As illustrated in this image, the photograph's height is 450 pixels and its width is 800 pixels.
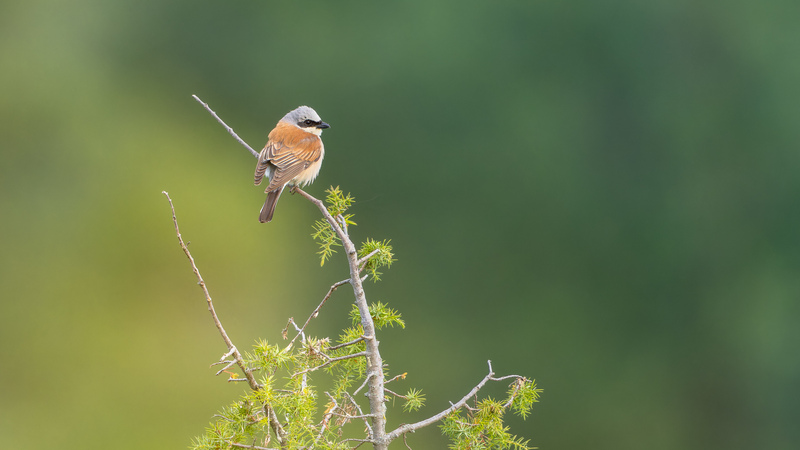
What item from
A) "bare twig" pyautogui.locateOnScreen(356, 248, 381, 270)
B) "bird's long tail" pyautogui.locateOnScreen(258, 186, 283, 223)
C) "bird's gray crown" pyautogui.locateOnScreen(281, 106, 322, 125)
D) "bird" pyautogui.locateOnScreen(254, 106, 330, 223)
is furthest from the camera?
"bird's gray crown" pyautogui.locateOnScreen(281, 106, 322, 125)

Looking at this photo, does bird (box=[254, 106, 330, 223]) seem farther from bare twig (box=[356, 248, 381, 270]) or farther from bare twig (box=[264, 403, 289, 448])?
bare twig (box=[264, 403, 289, 448])

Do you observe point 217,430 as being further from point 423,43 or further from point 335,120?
point 423,43

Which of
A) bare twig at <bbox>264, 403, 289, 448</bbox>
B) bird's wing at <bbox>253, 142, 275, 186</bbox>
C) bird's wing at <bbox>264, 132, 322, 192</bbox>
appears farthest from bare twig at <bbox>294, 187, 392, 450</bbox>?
bird's wing at <bbox>253, 142, 275, 186</bbox>

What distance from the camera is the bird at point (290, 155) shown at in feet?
7.14

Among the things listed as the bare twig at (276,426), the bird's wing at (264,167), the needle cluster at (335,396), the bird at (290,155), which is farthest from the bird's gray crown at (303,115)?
the bare twig at (276,426)

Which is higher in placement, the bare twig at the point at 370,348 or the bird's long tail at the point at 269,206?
the bird's long tail at the point at 269,206

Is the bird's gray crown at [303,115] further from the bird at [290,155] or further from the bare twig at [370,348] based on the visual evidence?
the bare twig at [370,348]

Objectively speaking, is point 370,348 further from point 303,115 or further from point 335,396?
point 303,115

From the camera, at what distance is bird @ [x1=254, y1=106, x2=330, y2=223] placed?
2.18m

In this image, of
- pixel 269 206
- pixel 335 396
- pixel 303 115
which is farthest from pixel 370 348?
pixel 303 115

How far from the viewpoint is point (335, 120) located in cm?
427

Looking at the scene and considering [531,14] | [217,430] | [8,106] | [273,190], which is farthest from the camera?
[531,14]

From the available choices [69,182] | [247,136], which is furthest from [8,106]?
[247,136]

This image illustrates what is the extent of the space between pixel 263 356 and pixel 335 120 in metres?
3.12
